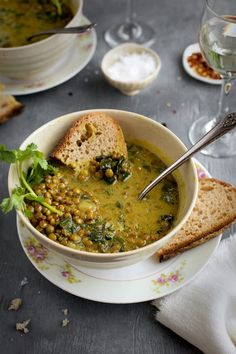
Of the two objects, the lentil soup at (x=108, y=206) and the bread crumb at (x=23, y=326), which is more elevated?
the lentil soup at (x=108, y=206)

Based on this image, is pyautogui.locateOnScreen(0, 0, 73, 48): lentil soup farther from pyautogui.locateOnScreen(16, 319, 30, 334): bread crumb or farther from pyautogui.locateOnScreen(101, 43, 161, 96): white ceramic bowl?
pyautogui.locateOnScreen(16, 319, 30, 334): bread crumb

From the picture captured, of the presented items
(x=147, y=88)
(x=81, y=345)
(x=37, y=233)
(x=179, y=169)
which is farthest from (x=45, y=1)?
(x=81, y=345)

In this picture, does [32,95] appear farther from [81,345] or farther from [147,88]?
[81,345]

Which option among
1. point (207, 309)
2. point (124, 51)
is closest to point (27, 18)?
point (124, 51)

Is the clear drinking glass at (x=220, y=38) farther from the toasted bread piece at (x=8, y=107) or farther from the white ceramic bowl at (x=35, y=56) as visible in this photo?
the toasted bread piece at (x=8, y=107)

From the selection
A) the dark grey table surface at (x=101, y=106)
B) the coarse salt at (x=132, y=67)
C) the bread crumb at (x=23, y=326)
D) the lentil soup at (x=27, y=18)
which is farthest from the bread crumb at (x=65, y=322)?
the lentil soup at (x=27, y=18)

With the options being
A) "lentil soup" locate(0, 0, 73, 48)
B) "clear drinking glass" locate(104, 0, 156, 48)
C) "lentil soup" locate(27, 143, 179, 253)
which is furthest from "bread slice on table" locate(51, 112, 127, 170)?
"clear drinking glass" locate(104, 0, 156, 48)
